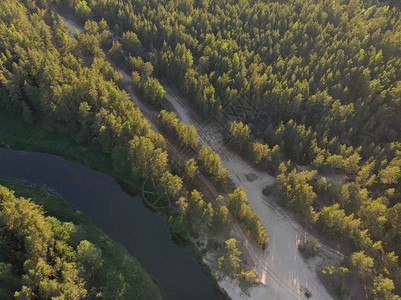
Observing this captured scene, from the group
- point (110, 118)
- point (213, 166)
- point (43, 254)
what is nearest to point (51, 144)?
point (110, 118)

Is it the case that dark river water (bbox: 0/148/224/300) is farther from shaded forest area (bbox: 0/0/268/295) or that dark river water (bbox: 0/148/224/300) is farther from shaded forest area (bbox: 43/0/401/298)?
shaded forest area (bbox: 43/0/401/298)

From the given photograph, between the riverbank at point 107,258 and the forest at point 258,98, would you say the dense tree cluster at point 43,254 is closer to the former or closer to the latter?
the riverbank at point 107,258

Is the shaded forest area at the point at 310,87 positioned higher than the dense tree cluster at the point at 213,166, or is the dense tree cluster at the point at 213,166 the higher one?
the shaded forest area at the point at 310,87

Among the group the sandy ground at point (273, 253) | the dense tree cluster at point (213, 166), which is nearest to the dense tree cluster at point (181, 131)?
the dense tree cluster at point (213, 166)

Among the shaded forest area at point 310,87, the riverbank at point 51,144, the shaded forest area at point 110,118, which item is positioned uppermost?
the shaded forest area at point 310,87

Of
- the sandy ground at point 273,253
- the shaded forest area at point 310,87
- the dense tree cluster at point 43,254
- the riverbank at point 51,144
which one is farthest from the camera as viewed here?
the riverbank at point 51,144

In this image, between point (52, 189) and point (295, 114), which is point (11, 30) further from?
point (295, 114)

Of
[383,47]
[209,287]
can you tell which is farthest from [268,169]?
[383,47]

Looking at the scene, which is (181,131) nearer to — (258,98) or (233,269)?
(258,98)
